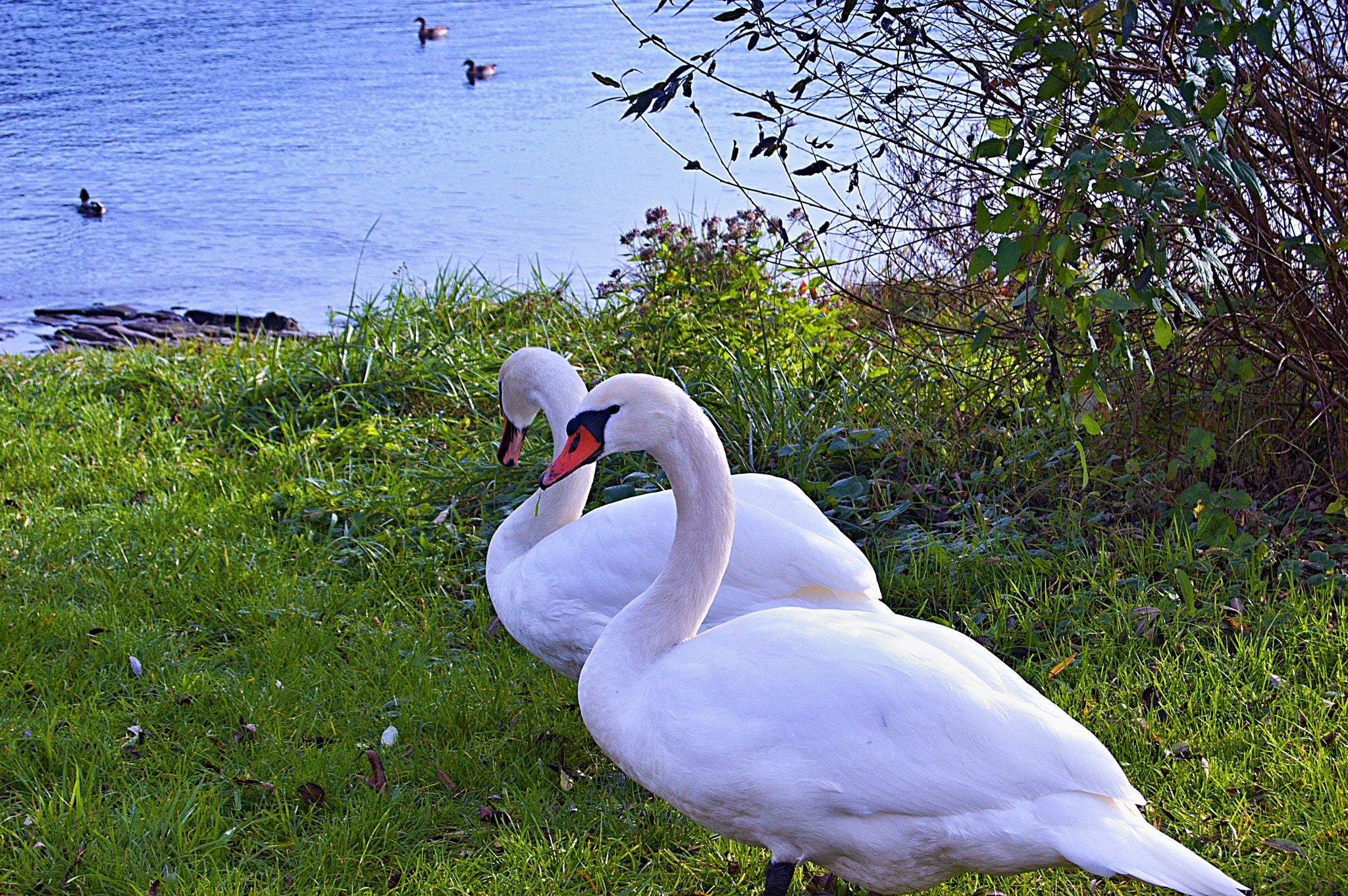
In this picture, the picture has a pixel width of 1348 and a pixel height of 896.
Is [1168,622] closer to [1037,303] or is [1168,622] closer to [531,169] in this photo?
[1037,303]

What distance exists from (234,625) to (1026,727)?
9.28 feet

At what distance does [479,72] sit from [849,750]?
1738 centimetres

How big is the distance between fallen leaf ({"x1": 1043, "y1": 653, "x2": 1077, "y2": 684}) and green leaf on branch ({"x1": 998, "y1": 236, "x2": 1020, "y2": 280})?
137 cm

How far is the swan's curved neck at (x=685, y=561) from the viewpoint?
102 inches

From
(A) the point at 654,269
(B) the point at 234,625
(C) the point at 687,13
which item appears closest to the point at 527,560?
(B) the point at 234,625

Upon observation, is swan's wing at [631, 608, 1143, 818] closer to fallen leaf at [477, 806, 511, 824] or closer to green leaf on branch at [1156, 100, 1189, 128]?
fallen leaf at [477, 806, 511, 824]

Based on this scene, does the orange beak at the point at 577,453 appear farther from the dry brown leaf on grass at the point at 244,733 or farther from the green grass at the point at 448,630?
the dry brown leaf on grass at the point at 244,733

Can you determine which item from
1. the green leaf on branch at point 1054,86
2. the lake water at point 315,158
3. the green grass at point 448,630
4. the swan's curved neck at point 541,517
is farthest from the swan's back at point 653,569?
the lake water at point 315,158

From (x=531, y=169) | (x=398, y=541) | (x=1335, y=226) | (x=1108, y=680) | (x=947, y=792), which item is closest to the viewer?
(x=947, y=792)

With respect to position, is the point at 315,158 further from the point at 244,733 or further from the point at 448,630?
the point at 244,733

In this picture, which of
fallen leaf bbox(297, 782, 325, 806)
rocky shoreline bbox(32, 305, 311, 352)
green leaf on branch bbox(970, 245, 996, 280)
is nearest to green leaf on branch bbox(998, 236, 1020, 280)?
green leaf on branch bbox(970, 245, 996, 280)

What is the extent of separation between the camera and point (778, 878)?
97.5 inches

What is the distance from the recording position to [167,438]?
5.67m

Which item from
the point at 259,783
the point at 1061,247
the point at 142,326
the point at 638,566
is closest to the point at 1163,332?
the point at 1061,247
